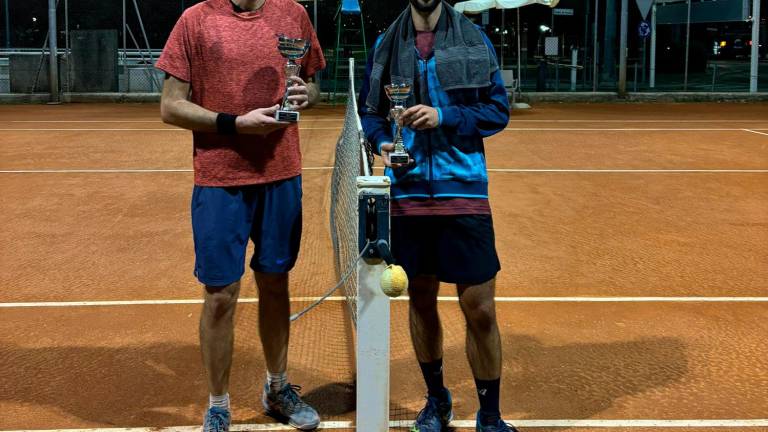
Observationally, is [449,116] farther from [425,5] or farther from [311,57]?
[311,57]

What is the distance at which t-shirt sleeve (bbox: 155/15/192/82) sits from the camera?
12.1 ft

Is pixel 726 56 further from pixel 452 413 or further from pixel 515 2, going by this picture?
pixel 452 413

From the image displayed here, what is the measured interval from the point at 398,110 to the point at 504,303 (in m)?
3.04

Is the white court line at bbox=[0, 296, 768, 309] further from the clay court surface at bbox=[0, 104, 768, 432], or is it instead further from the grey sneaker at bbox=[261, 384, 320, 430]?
the grey sneaker at bbox=[261, 384, 320, 430]

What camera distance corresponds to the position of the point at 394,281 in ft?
10.6

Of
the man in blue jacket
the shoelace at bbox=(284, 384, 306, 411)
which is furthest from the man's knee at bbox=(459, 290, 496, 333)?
the shoelace at bbox=(284, 384, 306, 411)

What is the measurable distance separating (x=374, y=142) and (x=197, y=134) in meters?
0.80

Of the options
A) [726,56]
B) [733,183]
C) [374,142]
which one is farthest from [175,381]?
[726,56]

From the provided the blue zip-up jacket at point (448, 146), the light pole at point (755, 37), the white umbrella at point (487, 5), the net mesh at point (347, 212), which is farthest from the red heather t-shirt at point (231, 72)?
the light pole at point (755, 37)

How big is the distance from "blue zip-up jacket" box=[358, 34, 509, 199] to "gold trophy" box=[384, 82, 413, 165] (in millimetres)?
191

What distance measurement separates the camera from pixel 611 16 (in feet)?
93.2

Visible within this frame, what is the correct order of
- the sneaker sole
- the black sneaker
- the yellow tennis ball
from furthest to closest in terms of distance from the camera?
1. the sneaker sole
2. the black sneaker
3. the yellow tennis ball

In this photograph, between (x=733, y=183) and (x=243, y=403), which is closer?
(x=243, y=403)

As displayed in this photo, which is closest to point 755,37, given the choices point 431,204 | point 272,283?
point 431,204
